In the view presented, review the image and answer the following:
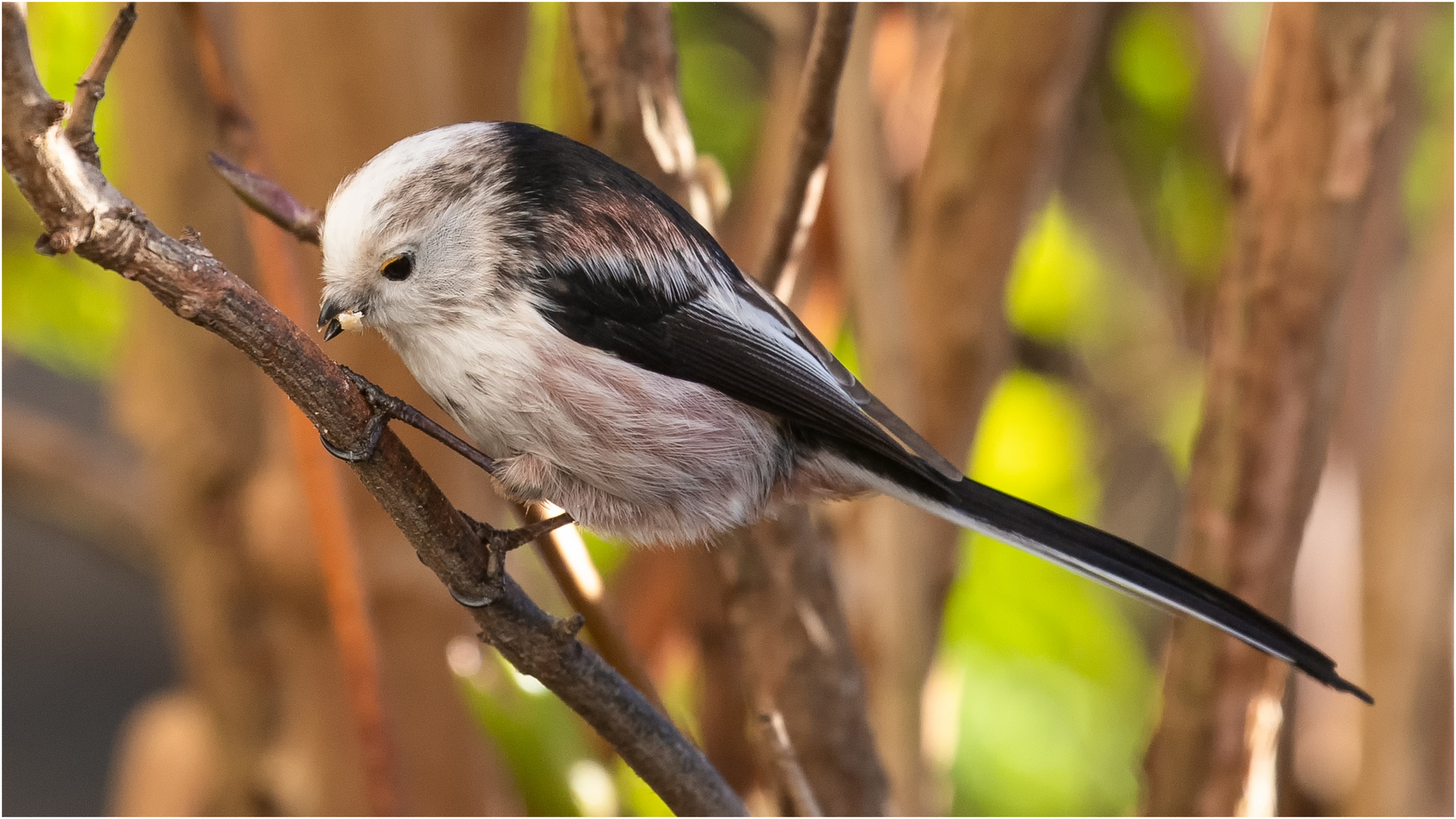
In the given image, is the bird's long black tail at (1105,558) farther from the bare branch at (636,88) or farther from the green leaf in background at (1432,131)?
the green leaf in background at (1432,131)

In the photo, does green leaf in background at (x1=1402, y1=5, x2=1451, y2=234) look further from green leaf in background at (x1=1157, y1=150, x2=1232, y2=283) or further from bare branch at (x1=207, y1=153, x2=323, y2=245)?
bare branch at (x1=207, y1=153, x2=323, y2=245)

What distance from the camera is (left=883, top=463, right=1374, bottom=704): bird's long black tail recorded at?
0.82m

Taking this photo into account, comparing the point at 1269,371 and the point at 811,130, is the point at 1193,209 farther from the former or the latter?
the point at 811,130

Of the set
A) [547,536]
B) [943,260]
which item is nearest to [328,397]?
[547,536]

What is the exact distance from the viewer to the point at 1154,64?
190cm

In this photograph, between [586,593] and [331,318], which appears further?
[586,593]

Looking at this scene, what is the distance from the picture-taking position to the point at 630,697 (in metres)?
0.80

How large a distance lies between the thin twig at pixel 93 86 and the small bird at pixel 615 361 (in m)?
0.25

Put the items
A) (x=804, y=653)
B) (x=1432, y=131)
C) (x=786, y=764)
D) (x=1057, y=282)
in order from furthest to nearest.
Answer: (x=1057, y=282) < (x=1432, y=131) < (x=804, y=653) < (x=786, y=764)

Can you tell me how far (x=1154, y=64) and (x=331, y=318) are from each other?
62.9 inches

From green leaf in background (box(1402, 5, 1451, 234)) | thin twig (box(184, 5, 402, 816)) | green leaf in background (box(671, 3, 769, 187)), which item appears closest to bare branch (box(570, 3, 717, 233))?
thin twig (box(184, 5, 402, 816))

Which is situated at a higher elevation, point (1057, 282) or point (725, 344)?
point (1057, 282)

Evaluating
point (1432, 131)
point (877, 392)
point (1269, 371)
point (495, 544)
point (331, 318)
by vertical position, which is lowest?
point (495, 544)

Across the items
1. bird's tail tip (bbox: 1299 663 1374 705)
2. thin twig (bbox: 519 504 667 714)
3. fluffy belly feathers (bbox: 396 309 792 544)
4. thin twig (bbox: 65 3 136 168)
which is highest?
thin twig (bbox: 65 3 136 168)
